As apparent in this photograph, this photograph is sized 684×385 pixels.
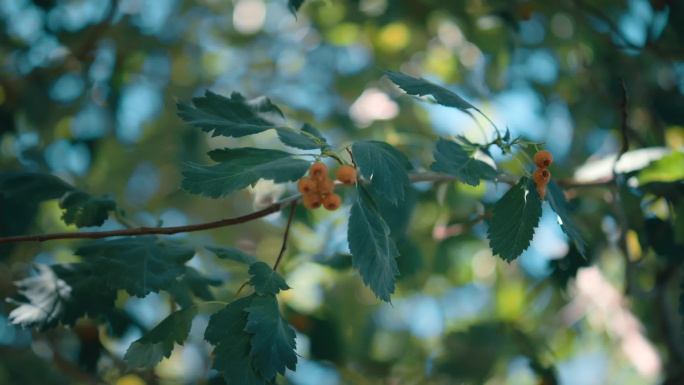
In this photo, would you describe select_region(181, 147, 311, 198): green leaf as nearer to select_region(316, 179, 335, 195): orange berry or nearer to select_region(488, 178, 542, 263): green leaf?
select_region(316, 179, 335, 195): orange berry

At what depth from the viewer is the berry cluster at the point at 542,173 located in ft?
4.14

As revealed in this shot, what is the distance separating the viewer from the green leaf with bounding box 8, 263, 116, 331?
4.78 ft

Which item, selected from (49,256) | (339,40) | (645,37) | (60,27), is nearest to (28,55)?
(60,27)

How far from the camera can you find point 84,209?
1.47 metres

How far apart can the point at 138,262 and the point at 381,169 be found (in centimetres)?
56

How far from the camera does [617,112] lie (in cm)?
274

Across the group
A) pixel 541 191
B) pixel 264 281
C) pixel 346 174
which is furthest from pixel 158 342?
pixel 541 191

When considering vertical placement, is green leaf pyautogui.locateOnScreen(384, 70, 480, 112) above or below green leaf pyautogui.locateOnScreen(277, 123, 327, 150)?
above

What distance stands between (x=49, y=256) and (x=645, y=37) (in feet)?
8.20

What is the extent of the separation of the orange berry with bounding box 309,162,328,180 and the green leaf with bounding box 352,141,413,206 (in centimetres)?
7

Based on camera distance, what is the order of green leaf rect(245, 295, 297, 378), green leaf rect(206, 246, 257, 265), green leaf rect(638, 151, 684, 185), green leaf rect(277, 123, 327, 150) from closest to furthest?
green leaf rect(245, 295, 297, 378) < green leaf rect(277, 123, 327, 150) < green leaf rect(206, 246, 257, 265) < green leaf rect(638, 151, 684, 185)

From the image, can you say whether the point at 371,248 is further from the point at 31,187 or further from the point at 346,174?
the point at 31,187

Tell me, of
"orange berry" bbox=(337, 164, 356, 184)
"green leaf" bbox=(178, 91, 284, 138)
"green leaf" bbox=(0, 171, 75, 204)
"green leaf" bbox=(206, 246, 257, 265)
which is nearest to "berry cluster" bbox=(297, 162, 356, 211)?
"orange berry" bbox=(337, 164, 356, 184)

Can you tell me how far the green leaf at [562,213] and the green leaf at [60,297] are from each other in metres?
0.98
